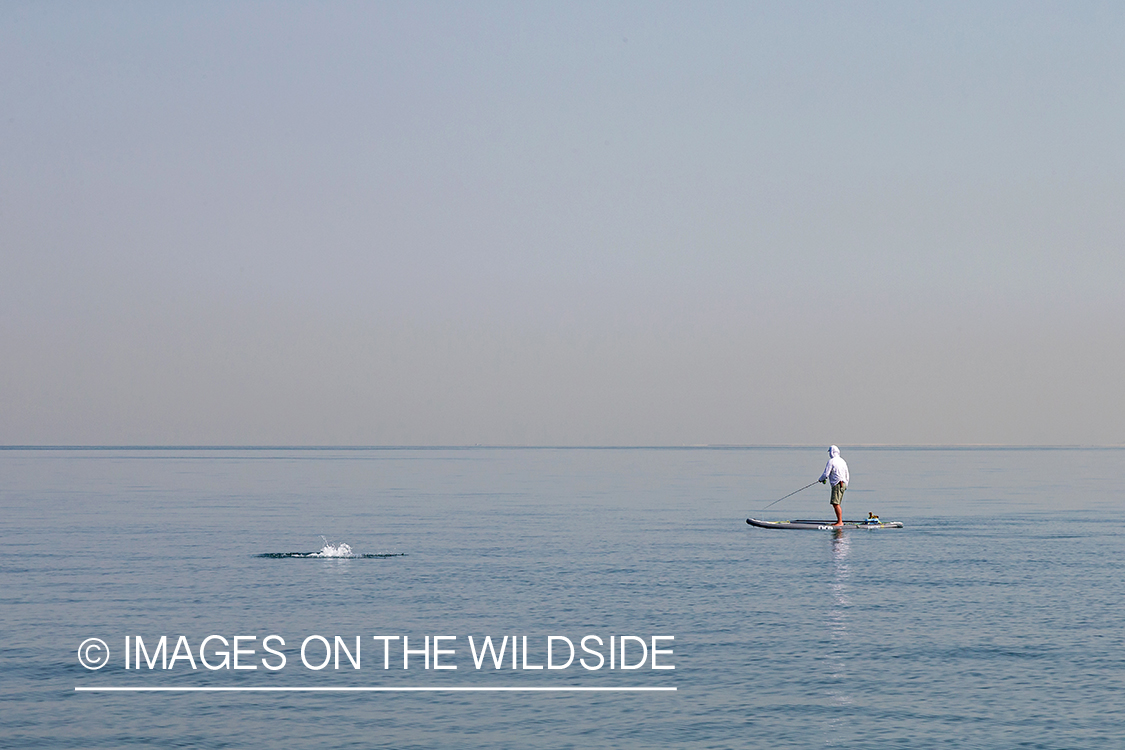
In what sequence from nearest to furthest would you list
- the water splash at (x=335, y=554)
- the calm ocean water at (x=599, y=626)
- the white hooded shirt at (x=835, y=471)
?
1. the calm ocean water at (x=599, y=626)
2. the water splash at (x=335, y=554)
3. the white hooded shirt at (x=835, y=471)

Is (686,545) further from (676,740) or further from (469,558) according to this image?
(676,740)

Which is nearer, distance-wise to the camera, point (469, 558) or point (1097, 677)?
point (1097, 677)

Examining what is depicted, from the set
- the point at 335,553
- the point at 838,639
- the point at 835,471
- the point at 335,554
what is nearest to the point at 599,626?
the point at 838,639

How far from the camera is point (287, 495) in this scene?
272ft

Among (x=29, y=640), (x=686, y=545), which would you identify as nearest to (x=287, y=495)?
(x=686, y=545)

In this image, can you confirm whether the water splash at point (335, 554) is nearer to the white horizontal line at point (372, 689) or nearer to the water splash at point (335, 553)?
the water splash at point (335, 553)

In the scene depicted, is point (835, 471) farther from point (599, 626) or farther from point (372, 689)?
point (372, 689)

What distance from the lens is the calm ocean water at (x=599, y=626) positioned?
1700cm

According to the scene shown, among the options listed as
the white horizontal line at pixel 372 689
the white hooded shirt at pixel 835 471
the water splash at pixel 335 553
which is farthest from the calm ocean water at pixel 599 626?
the white hooded shirt at pixel 835 471

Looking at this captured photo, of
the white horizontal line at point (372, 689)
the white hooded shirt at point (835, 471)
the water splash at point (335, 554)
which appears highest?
the white hooded shirt at point (835, 471)

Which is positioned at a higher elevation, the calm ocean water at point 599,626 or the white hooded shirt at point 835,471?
the white hooded shirt at point 835,471

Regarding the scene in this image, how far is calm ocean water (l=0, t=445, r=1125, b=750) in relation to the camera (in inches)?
669

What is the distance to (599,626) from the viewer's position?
A: 24344 millimetres

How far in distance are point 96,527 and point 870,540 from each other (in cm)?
2983
